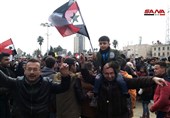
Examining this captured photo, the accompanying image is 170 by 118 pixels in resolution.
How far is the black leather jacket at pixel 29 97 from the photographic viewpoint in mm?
4535

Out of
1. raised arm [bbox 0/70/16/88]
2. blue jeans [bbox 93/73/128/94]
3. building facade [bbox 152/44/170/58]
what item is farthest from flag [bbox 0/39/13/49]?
building facade [bbox 152/44/170/58]

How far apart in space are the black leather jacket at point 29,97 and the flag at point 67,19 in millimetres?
2571

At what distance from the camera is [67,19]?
24.6 ft

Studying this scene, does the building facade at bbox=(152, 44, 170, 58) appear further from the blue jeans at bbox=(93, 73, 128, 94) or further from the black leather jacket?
the black leather jacket

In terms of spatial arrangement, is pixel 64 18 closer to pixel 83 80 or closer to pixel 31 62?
pixel 83 80

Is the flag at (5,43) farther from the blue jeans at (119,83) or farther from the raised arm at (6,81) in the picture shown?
the raised arm at (6,81)

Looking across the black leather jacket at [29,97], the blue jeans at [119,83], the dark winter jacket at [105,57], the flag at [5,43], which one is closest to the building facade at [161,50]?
the flag at [5,43]

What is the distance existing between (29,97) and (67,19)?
325cm

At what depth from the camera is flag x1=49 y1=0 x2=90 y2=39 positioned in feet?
23.4

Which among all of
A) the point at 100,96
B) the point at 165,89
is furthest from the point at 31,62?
the point at 165,89

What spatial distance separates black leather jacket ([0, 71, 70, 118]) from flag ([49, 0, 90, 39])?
8.44 feet

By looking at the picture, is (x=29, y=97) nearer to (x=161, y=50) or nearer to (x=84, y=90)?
(x=84, y=90)

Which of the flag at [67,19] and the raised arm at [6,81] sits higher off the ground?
the flag at [67,19]

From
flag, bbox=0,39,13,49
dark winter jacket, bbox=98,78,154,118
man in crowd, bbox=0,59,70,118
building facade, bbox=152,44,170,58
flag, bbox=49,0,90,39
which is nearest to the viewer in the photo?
man in crowd, bbox=0,59,70,118
